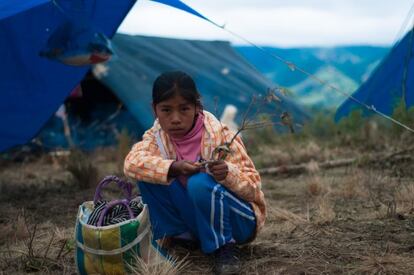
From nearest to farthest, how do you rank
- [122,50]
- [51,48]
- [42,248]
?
[42,248], [51,48], [122,50]

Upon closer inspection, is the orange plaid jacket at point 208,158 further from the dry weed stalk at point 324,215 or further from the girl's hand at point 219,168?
the dry weed stalk at point 324,215

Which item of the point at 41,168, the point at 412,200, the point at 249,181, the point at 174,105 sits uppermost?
the point at 174,105

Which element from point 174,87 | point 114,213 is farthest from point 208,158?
point 114,213

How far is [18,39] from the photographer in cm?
432

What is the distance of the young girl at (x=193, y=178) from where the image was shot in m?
2.22

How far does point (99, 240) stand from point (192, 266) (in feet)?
1.57

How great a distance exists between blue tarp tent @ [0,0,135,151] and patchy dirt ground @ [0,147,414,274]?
0.56 metres

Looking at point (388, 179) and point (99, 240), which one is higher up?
point (99, 240)

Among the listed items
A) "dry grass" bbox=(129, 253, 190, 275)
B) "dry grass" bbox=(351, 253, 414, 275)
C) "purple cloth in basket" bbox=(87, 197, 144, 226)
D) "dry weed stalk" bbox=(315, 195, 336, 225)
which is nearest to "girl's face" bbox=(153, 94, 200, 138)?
"purple cloth in basket" bbox=(87, 197, 144, 226)

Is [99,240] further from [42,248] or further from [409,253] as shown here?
[409,253]

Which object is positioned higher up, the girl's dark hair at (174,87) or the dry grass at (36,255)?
the girl's dark hair at (174,87)

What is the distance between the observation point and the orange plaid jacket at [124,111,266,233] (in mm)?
2248

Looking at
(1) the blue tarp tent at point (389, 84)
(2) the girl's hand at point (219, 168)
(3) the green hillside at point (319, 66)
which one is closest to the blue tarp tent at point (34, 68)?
(2) the girl's hand at point (219, 168)

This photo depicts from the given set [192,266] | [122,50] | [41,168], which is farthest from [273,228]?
[122,50]
